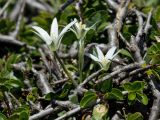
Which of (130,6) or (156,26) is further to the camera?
(130,6)

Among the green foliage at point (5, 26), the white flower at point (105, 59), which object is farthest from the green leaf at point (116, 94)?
the green foliage at point (5, 26)

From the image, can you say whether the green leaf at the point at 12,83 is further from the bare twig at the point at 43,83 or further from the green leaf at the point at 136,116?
the green leaf at the point at 136,116

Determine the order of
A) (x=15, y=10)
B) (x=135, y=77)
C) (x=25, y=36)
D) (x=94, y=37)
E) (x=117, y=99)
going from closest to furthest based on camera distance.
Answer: (x=117, y=99) < (x=135, y=77) < (x=94, y=37) < (x=25, y=36) < (x=15, y=10)

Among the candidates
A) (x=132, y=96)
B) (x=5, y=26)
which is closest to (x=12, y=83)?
(x=132, y=96)

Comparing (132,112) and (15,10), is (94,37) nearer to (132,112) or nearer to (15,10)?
(132,112)

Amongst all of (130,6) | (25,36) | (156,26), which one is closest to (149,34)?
(156,26)

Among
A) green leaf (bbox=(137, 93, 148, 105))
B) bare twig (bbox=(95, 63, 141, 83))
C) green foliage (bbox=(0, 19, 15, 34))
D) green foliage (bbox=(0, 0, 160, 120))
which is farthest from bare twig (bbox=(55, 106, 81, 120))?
green foliage (bbox=(0, 19, 15, 34))

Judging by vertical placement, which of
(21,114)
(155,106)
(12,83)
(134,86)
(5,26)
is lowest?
(155,106)

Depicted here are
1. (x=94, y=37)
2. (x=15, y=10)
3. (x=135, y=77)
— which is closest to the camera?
(x=135, y=77)

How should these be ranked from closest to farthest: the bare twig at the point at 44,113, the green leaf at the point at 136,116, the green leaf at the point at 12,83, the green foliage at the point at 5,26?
the green leaf at the point at 136,116 → the bare twig at the point at 44,113 → the green leaf at the point at 12,83 → the green foliage at the point at 5,26

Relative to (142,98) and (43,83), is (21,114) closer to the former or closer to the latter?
(43,83)

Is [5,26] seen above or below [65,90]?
above
